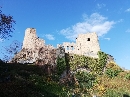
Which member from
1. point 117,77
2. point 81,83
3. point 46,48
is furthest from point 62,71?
point 117,77

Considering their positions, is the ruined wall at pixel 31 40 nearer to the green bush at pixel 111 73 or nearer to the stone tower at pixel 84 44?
the stone tower at pixel 84 44

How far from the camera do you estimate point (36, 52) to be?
3759 cm

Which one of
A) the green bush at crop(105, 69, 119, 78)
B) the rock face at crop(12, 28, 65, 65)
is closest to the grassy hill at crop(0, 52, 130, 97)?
the green bush at crop(105, 69, 119, 78)

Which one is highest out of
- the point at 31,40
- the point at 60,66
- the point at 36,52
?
the point at 31,40

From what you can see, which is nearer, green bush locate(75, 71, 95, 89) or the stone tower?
green bush locate(75, 71, 95, 89)

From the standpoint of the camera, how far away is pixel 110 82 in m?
32.9

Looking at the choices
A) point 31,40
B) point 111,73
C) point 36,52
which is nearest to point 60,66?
point 36,52

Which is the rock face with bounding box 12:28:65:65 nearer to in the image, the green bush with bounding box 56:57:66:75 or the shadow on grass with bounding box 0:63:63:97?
the green bush with bounding box 56:57:66:75

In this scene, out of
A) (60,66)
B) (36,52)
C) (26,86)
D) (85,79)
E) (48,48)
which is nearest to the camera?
(26,86)

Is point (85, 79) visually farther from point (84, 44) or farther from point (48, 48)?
point (84, 44)

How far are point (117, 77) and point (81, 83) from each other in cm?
810

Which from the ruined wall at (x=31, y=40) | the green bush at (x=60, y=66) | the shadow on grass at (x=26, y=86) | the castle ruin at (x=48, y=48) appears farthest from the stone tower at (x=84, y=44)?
the shadow on grass at (x=26, y=86)

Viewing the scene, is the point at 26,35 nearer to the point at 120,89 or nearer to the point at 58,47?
the point at 58,47

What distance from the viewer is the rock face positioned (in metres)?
33.8
